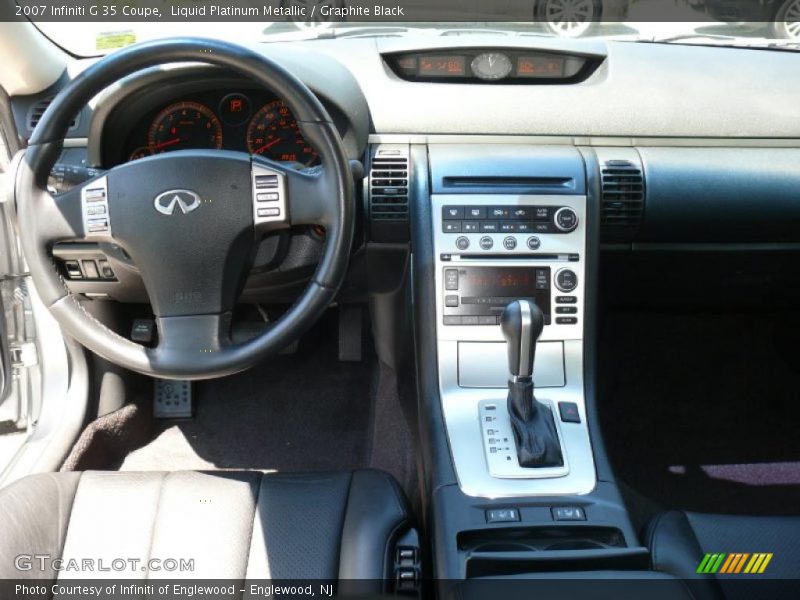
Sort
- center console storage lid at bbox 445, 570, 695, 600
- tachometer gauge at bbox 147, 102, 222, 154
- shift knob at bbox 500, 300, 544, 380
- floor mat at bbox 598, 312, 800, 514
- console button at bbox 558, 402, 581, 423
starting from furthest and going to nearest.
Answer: floor mat at bbox 598, 312, 800, 514 < tachometer gauge at bbox 147, 102, 222, 154 < console button at bbox 558, 402, 581, 423 < shift knob at bbox 500, 300, 544, 380 < center console storage lid at bbox 445, 570, 695, 600

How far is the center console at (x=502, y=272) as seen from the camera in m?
1.79

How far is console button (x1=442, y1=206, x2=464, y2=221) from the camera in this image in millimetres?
1833

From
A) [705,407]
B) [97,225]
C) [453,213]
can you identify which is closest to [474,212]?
[453,213]

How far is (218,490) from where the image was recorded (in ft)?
5.29

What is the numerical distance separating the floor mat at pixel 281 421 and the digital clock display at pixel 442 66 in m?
0.97

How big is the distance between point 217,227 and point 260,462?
3.64 ft

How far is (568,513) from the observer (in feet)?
4.96

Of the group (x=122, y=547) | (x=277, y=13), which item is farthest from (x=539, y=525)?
(x=277, y=13)

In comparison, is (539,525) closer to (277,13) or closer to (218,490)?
(218,490)

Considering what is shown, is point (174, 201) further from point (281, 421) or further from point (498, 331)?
point (281, 421)

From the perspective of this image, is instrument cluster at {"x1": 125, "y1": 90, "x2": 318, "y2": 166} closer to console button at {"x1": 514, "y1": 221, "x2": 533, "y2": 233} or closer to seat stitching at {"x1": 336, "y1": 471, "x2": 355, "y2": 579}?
console button at {"x1": 514, "y1": 221, "x2": 533, "y2": 233}

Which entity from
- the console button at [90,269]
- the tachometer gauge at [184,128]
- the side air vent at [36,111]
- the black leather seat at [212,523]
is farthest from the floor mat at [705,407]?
the side air vent at [36,111]

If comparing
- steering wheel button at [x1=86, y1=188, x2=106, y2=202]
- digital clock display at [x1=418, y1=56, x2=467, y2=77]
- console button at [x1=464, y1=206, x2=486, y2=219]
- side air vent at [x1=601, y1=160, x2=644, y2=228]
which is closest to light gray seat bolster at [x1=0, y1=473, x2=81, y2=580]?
steering wheel button at [x1=86, y1=188, x2=106, y2=202]

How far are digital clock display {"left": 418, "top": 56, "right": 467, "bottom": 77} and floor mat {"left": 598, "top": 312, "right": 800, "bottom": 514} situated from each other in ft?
3.56
